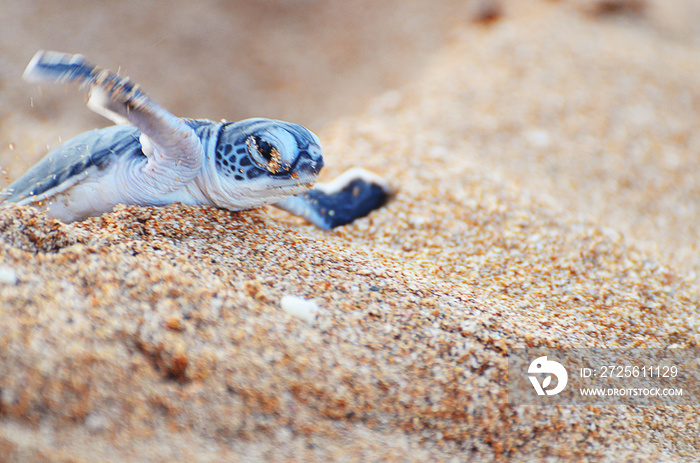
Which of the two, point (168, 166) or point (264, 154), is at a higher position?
point (264, 154)

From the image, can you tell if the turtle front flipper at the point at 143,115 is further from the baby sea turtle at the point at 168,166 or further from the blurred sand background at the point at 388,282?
the blurred sand background at the point at 388,282

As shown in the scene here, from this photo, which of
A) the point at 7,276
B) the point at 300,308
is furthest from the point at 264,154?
the point at 7,276

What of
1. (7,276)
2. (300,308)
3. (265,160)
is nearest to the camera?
(7,276)

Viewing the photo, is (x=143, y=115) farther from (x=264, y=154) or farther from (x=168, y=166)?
(x=264, y=154)

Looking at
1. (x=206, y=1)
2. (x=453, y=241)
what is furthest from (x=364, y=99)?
(x=453, y=241)

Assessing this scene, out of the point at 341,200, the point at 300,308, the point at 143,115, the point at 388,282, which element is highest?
the point at 341,200

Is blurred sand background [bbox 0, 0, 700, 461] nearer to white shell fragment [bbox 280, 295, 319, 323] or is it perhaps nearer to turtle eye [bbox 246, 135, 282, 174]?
white shell fragment [bbox 280, 295, 319, 323]

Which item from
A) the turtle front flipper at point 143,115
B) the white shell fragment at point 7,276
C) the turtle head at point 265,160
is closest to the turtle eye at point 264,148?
the turtle head at point 265,160

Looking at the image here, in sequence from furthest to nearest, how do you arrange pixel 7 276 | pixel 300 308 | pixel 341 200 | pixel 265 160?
pixel 341 200
pixel 265 160
pixel 300 308
pixel 7 276
